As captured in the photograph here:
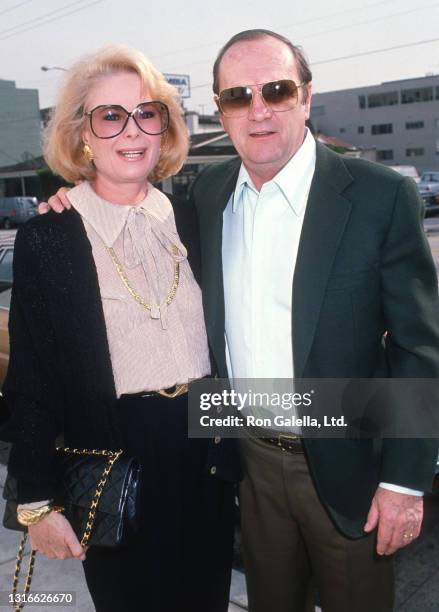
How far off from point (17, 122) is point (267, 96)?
1998 inches

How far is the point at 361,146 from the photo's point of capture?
62281mm

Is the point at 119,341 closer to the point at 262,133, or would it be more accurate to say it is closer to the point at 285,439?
the point at 285,439

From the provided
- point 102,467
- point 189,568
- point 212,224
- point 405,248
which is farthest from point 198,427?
point 405,248

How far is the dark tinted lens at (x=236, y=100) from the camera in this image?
2.14 meters

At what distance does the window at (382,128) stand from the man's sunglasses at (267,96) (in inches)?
2497

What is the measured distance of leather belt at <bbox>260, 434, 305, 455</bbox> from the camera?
210cm

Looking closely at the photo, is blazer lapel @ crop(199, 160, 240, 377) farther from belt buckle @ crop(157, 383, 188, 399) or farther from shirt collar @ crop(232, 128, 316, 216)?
shirt collar @ crop(232, 128, 316, 216)

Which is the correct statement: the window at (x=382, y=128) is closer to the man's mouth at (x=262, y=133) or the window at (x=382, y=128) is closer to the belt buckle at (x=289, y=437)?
the man's mouth at (x=262, y=133)

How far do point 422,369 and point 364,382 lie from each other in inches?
8.2

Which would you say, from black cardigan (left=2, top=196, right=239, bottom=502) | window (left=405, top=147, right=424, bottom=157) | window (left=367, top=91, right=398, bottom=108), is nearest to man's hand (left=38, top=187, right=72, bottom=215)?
black cardigan (left=2, top=196, right=239, bottom=502)

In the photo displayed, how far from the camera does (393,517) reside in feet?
6.45

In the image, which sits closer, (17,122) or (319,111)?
(17,122)

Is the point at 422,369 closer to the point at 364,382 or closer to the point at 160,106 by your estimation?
the point at 364,382

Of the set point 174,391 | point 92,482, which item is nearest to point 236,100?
point 174,391
